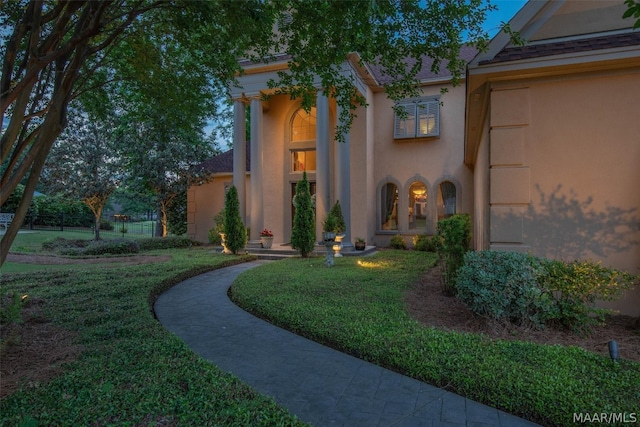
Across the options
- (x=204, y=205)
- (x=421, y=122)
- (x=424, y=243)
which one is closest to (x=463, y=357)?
(x=424, y=243)

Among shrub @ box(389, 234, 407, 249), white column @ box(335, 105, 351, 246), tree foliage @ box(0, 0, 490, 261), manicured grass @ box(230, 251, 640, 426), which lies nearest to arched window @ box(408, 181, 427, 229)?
shrub @ box(389, 234, 407, 249)

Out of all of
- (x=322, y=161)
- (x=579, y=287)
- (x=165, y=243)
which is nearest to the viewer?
(x=579, y=287)

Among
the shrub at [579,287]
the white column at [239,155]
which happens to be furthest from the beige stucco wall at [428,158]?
the shrub at [579,287]

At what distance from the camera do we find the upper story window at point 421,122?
1470cm

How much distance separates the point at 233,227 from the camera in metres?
12.8

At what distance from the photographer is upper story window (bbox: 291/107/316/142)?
15747mm

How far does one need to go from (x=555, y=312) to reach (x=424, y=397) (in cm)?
247

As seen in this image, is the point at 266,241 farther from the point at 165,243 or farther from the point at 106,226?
the point at 106,226

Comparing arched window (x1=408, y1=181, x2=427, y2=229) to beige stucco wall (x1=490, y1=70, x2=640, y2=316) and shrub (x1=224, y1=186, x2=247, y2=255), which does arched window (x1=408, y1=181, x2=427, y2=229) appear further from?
beige stucco wall (x1=490, y1=70, x2=640, y2=316)

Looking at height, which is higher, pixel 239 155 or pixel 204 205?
pixel 239 155

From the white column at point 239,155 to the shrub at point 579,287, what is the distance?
11.2m

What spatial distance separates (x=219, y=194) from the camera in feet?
62.1

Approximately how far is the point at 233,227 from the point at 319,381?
9916 millimetres

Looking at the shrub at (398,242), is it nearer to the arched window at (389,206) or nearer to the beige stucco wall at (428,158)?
the beige stucco wall at (428,158)
